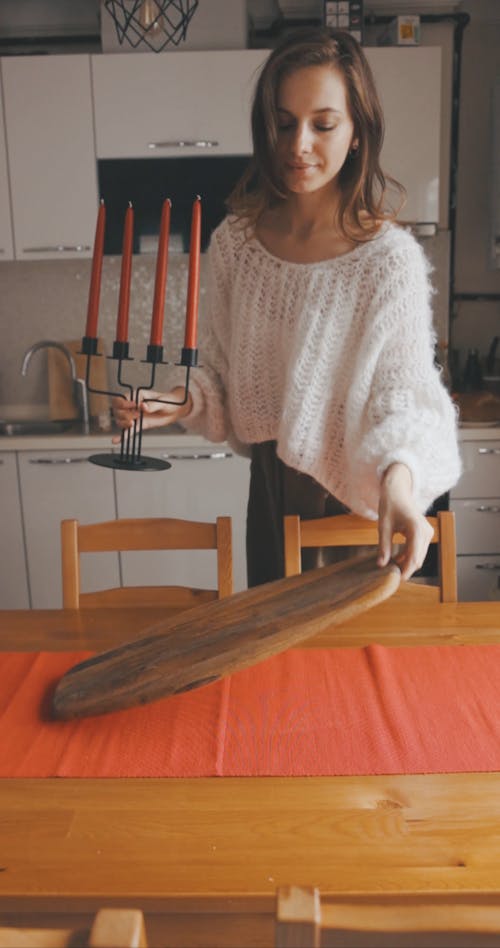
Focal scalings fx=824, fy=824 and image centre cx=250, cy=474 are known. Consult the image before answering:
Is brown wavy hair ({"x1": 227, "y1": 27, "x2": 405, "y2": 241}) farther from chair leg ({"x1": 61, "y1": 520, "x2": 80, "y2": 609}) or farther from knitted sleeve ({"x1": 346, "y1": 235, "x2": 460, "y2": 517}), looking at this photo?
chair leg ({"x1": 61, "y1": 520, "x2": 80, "y2": 609})

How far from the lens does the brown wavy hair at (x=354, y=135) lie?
133cm

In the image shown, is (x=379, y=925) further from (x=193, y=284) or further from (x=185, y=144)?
(x=185, y=144)

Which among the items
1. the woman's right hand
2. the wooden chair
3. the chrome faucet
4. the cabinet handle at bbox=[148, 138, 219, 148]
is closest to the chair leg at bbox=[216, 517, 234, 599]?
the woman's right hand

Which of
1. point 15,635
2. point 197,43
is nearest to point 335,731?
point 15,635

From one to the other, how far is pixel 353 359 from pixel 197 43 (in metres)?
2.00

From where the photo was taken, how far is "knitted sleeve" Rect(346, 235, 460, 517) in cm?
130

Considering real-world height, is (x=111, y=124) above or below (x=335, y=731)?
above

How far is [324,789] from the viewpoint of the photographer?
95 cm

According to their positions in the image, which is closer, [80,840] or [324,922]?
[324,922]

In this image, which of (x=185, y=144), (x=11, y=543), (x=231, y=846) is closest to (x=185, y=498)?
(x=11, y=543)

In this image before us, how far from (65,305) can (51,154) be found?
0.64 m

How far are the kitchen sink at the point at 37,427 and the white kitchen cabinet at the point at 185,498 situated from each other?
0.41m

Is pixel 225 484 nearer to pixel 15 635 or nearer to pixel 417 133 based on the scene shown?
pixel 417 133

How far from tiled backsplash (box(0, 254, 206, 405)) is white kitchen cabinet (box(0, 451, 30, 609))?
2.02ft
